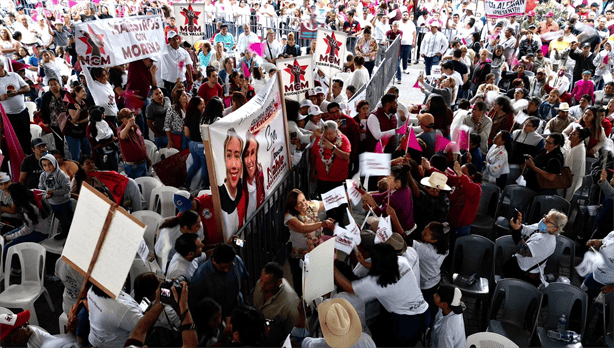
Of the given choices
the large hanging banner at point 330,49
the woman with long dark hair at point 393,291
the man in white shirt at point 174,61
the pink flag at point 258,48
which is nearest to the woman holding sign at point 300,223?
the woman with long dark hair at point 393,291

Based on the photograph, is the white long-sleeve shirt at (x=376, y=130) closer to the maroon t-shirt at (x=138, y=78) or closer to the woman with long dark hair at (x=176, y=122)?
A: the woman with long dark hair at (x=176, y=122)

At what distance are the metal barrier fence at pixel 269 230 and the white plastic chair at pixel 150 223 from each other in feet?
3.97

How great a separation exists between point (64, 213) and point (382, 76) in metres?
9.32

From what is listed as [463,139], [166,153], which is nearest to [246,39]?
[166,153]

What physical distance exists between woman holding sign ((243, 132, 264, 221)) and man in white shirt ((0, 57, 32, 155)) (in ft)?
19.0

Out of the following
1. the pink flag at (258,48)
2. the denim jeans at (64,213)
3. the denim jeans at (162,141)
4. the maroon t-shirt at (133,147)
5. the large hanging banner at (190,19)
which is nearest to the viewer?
the denim jeans at (64,213)

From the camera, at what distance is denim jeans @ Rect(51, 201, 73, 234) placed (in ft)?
21.4

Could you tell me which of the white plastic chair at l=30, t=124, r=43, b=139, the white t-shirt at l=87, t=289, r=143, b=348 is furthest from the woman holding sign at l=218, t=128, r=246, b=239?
the white plastic chair at l=30, t=124, r=43, b=139

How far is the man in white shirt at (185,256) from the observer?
186 inches

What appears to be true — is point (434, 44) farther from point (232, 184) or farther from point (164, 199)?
point (232, 184)

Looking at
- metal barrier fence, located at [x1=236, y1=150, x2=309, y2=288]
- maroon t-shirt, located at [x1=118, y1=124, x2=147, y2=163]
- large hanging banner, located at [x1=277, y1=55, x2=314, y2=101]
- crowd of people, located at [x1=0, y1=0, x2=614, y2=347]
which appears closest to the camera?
crowd of people, located at [x1=0, y1=0, x2=614, y2=347]

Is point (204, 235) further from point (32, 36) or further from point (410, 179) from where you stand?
point (32, 36)

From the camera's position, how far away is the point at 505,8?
14.3 metres

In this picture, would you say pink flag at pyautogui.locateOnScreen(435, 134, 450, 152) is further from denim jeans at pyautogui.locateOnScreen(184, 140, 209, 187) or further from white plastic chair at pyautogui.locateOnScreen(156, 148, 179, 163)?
white plastic chair at pyautogui.locateOnScreen(156, 148, 179, 163)
